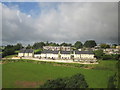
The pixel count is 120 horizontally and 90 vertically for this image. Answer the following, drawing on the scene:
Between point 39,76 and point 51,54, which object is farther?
point 51,54

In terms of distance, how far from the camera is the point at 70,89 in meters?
12.3

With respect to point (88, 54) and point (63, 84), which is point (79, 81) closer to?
point (63, 84)

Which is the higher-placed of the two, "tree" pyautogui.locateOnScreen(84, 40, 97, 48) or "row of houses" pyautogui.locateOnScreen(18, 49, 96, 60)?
"tree" pyautogui.locateOnScreen(84, 40, 97, 48)

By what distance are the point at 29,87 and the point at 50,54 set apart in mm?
30105

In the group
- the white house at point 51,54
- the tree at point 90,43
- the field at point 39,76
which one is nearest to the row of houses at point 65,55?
the white house at point 51,54

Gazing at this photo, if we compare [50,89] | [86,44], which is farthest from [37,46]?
[50,89]

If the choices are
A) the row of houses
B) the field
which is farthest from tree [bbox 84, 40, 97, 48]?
the field

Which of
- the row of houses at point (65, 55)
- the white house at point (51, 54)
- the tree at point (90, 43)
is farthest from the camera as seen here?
the tree at point (90, 43)

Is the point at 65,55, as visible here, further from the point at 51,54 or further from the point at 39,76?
the point at 39,76

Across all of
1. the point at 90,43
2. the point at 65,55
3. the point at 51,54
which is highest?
the point at 90,43

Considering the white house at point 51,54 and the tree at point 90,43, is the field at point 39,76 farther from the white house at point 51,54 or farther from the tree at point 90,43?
the tree at point 90,43

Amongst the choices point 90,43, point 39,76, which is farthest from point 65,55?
point 90,43

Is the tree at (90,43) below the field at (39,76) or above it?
above

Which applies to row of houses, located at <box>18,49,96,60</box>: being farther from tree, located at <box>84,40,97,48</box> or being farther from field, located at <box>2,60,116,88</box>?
tree, located at <box>84,40,97,48</box>
